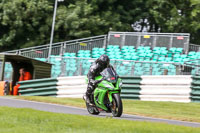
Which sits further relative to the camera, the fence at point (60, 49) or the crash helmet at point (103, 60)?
the fence at point (60, 49)

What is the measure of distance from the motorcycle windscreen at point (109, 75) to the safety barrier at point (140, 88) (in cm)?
662

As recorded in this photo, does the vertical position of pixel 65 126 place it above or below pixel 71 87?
below

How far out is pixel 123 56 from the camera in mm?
27938

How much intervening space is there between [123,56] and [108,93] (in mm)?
16715

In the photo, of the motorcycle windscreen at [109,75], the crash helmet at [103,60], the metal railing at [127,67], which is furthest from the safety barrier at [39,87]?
the motorcycle windscreen at [109,75]

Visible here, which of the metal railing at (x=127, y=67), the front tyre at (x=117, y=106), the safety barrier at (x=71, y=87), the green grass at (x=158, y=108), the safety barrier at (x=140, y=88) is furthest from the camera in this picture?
the safety barrier at (x=71, y=87)

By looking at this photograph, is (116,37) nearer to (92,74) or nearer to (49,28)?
(49,28)

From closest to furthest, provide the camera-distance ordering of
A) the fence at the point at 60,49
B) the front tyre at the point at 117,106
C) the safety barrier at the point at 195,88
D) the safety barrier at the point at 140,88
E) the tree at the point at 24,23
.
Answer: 1. the front tyre at the point at 117,106
2. the safety barrier at the point at 195,88
3. the safety barrier at the point at 140,88
4. the fence at the point at 60,49
5. the tree at the point at 24,23

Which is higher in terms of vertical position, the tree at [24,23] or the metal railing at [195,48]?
the tree at [24,23]

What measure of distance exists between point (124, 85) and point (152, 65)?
1.60m

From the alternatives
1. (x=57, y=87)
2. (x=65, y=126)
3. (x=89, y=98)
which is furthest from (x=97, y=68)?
(x=57, y=87)

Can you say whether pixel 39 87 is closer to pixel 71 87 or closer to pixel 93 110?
pixel 71 87

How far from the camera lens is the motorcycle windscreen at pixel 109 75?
36.4 feet

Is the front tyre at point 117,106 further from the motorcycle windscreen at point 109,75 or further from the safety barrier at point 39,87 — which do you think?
the safety barrier at point 39,87
